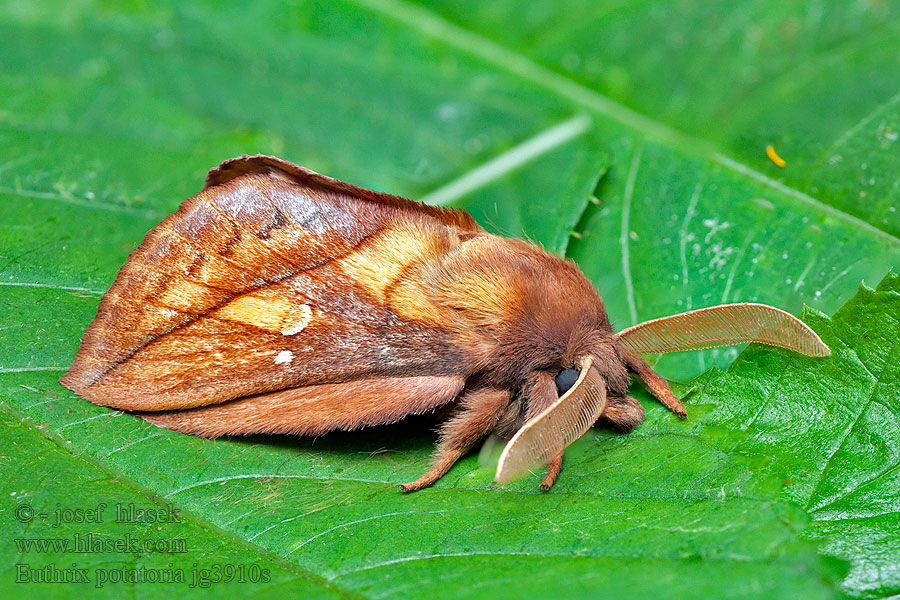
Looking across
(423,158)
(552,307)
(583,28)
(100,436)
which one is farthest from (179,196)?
(583,28)

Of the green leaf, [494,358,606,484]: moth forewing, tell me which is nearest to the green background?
the green leaf

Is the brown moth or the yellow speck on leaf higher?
the yellow speck on leaf

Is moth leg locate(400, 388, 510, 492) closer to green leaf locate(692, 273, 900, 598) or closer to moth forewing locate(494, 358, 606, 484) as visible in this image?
moth forewing locate(494, 358, 606, 484)

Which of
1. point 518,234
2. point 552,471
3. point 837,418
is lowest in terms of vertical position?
point 552,471

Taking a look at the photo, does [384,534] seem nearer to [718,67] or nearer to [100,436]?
[100,436]

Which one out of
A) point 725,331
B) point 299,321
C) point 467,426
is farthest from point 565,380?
point 299,321

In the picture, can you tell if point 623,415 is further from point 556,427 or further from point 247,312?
point 247,312

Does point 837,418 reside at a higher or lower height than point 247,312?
lower
